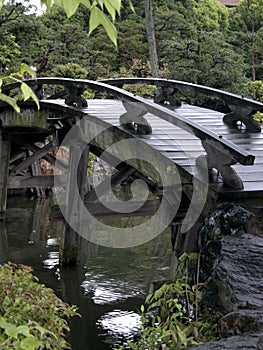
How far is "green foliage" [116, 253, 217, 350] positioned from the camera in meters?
3.26

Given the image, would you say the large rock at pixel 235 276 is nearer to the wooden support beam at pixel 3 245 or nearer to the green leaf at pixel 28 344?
the green leaf at pixel 28 344

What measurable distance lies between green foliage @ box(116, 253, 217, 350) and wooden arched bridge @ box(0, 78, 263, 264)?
0.80 m

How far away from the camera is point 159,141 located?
5.67 metres

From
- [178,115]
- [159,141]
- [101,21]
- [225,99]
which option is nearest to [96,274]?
[159,141]

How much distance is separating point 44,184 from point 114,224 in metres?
2.57

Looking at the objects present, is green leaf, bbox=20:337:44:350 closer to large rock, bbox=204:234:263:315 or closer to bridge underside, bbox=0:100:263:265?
large rock, bbox=204:234:263:315

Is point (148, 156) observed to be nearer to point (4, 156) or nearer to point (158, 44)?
point (4, 156)

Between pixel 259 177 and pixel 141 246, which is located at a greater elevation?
pixel 259 177

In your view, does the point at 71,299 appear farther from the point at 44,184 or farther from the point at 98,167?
the point at 98,167

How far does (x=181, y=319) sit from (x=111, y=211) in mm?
3275

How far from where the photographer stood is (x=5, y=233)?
35.5 ft

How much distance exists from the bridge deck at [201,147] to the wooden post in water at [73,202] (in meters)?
0.81

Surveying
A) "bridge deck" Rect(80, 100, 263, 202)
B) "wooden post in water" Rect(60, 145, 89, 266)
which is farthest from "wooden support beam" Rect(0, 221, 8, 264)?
"bridge deck" Rect(80, 100, 263, 202)

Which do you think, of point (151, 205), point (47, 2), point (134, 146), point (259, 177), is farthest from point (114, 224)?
point (47, 2)
